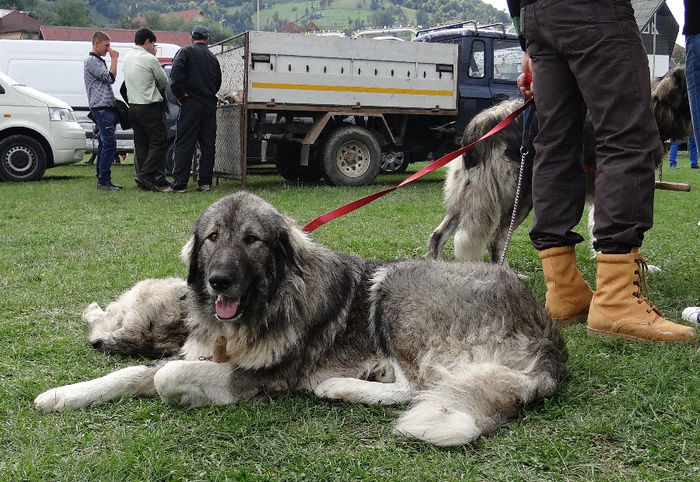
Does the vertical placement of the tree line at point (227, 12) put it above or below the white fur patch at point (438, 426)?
above

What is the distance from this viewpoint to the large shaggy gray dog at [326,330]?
2988mm

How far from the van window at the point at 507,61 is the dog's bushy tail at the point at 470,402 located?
12489mm

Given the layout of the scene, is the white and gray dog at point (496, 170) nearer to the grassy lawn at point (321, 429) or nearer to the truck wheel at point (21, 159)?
the grassy lawn at point (321, 429)

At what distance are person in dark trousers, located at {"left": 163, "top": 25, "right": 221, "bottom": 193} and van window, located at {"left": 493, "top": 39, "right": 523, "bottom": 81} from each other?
19.9 feet

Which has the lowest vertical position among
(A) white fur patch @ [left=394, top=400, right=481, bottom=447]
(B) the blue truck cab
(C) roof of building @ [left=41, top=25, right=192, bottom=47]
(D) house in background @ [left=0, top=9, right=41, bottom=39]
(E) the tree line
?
(A) white fur patch @ [left=394, top=400, right=481, bottom=447]

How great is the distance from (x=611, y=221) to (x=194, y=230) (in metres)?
2.14

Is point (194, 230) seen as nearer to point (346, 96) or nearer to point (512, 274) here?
point (512, 274)

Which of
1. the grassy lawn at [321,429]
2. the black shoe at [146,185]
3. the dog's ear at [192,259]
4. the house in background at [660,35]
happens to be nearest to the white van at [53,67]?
the black shoe at [146,185]

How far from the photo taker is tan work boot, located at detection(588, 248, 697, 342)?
343 centimetres

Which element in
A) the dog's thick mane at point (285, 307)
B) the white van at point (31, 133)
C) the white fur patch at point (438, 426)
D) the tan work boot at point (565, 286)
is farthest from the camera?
the white van at point (31, 133)

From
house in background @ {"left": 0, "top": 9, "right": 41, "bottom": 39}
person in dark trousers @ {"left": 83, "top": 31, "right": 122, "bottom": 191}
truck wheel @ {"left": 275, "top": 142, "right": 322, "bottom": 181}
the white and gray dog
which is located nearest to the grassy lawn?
the white and gray dog

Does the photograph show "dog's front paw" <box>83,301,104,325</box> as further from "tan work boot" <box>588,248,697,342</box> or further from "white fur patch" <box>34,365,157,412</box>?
"tan work boot" <box>588,248,697,342</box>

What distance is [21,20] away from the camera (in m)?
74.6

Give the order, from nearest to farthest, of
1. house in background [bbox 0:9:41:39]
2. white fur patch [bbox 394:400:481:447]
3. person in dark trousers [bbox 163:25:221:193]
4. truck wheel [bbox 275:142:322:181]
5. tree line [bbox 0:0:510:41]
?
white fur patch [bbox 394:400:481:447], person in dark trousers [bbox 163:25:221:193], truck wheel [bbox 275:142:322:181], house in background [bbox 0:9:41:39], tree line [bbox 0:0:510:41]
